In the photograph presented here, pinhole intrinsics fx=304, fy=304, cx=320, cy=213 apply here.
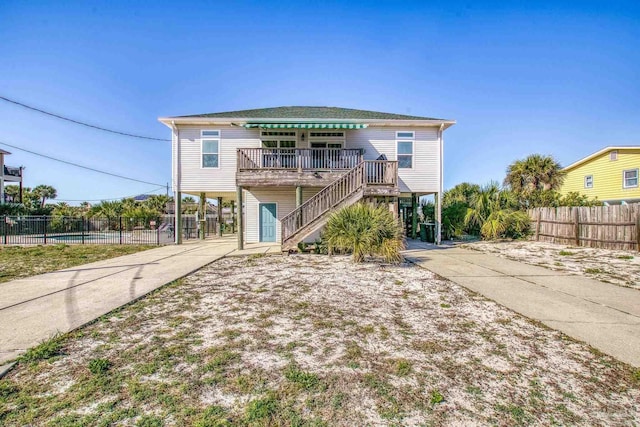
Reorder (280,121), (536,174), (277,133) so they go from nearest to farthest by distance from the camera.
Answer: (280,121) → (277,133) → (536,174)

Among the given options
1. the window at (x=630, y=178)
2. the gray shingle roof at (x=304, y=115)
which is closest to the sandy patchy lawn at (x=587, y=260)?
the gray shingle roof at (x=304, y=115)

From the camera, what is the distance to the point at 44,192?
47.6m

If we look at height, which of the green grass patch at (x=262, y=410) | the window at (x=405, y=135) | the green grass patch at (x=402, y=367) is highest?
the window at (x=405, y=135)

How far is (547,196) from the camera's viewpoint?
16.8 m

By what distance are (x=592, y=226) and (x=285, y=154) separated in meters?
12.9

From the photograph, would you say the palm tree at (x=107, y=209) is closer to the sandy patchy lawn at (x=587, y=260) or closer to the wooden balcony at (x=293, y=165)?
the wooden balcony at (x=293, y=165)

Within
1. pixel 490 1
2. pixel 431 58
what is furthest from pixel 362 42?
pixel 490 1

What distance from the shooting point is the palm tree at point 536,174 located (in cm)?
1961

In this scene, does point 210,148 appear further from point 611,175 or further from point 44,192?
point 44,192

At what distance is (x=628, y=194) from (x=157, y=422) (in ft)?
90.0

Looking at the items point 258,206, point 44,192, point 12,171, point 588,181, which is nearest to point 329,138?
point 258,206

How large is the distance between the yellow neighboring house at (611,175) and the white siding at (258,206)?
21.2 metres

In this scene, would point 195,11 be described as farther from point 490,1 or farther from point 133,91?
point 490,1

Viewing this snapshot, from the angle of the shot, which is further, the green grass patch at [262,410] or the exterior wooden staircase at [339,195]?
the exterior wooden staircase at [339,195]
